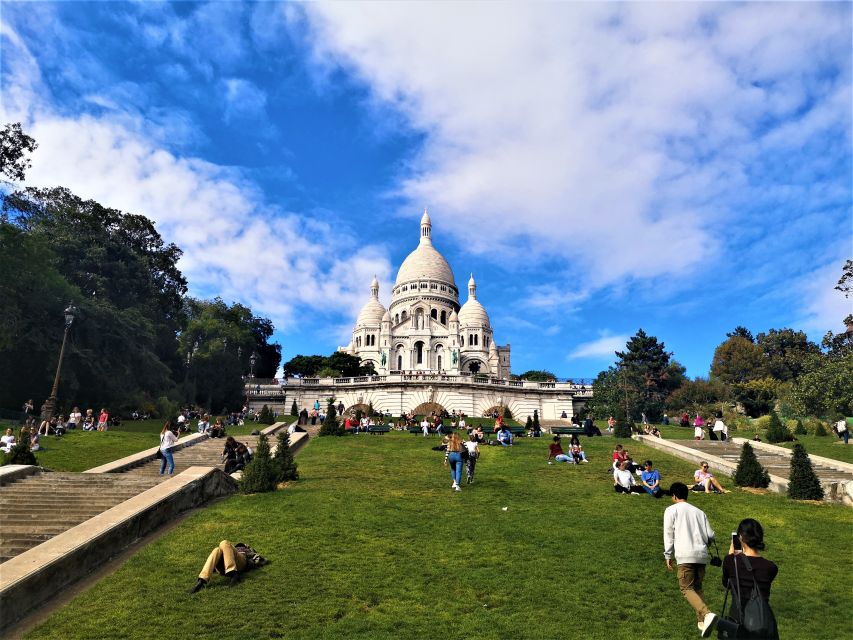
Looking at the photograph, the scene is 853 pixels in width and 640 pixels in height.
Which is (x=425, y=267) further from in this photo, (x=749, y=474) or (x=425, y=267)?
(x=749, y=474)

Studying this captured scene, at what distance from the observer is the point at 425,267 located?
4109 inches

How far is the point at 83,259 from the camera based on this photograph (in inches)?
1743

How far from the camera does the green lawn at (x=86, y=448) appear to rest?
62.9 feet

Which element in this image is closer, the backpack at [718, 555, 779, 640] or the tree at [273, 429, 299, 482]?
the backpack at [718, 555, 779, 640]

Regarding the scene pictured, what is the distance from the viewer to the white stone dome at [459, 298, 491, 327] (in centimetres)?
9788

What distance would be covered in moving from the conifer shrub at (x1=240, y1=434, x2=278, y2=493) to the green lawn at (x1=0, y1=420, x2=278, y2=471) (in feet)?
21.3

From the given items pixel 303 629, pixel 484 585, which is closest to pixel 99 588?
pixel 303 629

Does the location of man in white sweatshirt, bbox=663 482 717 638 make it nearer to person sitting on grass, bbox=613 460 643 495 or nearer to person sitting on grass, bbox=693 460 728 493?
person sitting on grass, bbox=613 460 643 495

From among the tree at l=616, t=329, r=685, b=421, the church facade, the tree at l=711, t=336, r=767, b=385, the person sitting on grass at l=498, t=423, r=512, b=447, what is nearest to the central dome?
the church facade

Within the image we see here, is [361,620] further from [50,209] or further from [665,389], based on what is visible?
[665,389]

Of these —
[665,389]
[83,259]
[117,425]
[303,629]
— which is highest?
[83,259]

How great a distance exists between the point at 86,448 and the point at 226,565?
54.3 ft

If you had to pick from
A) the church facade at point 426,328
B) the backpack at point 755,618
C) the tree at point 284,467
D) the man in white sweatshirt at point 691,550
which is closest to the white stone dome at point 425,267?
the church facade at point 426,328

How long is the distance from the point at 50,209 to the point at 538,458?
4059cm
